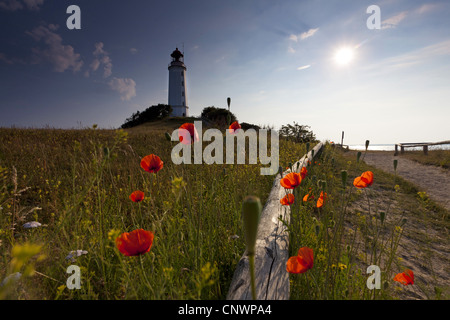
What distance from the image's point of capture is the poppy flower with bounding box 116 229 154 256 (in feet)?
3.28

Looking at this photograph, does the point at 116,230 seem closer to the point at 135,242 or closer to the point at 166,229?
the point at 135,242

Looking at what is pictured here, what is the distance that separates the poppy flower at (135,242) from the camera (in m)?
1.00

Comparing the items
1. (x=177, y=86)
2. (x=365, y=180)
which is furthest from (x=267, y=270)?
(x=177, y=86)

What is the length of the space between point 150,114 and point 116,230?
96.3 ft

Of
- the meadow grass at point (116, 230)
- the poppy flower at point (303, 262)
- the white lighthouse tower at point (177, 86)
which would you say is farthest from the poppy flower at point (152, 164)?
the white lighthouse tower at point (177, 86)

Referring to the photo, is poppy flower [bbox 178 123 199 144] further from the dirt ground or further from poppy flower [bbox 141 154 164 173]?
the dirt ground

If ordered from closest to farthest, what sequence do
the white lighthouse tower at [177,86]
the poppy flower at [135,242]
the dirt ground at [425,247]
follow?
the poppy flower at [135,242] → the dirt ground at [425,247] → the white lighthouse tower at [177,86]

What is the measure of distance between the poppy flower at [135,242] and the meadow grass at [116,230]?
5 cm

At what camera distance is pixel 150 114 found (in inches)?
1128

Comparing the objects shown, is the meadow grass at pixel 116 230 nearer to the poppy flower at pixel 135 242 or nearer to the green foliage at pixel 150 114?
the poppy flower at pixel 135 242

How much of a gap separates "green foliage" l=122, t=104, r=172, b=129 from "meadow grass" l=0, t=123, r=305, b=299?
78.0 feet

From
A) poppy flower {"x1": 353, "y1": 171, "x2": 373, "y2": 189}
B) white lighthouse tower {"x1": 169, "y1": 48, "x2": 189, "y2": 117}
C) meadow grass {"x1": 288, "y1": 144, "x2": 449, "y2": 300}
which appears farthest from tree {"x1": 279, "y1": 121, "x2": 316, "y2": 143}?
white lighthouse tower {"x1": 169, "y1": 48, "x2": 189, "y2": 117}

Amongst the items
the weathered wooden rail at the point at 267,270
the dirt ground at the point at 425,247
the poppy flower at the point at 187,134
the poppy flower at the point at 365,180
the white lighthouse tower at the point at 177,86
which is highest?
the white lighthouse tower at the point at 177,86

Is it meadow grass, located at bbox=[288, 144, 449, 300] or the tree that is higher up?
the tree
